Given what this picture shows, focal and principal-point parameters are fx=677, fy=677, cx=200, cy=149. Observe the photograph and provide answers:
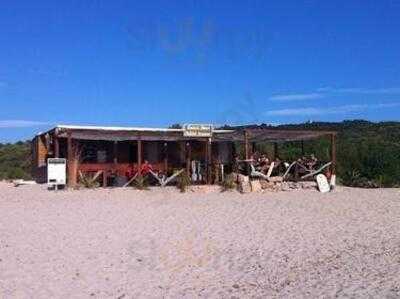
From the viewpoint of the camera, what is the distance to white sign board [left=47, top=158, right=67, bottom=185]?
20.8 m

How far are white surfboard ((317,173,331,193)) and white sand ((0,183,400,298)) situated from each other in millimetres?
2200

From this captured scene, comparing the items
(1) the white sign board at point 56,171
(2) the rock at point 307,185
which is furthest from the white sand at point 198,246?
(2) the rock at point 307,185

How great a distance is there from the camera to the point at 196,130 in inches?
888

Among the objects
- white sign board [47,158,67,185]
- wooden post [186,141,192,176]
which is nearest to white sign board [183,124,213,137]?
wooden post [186,141,192,176]

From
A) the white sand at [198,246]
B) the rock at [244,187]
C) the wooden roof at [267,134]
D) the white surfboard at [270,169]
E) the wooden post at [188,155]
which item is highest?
the wooden roof at [267,134]

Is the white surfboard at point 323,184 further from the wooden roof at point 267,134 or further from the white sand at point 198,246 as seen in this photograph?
the white sand at point 198,246

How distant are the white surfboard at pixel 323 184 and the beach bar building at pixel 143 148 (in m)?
1.63

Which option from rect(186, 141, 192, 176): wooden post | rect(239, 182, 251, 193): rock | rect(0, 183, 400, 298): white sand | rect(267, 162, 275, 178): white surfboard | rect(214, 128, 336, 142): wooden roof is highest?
rect(214, 128, 336, 142): wooden roof

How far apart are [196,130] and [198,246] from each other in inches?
446

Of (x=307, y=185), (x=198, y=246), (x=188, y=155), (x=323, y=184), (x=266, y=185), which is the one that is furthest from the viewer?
(x=188, y=155)

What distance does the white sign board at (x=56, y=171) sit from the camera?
68.1 feet

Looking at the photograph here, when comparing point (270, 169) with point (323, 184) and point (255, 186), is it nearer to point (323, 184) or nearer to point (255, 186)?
point (255, 186)

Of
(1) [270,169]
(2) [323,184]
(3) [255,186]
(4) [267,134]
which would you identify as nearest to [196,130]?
(4) [267,134]

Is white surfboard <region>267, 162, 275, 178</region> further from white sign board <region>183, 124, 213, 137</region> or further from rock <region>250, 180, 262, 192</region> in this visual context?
white sign board <region>183, 124, 213, 137</region>
